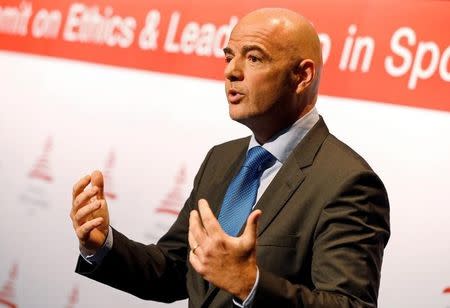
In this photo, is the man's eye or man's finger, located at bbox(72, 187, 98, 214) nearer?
man's finger, located at bbox(72, 187, 98, 214)

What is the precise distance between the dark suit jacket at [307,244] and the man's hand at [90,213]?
3.2 inches

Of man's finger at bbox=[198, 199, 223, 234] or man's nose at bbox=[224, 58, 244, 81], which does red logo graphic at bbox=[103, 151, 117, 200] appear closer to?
man's nose at bbox=[224, 58, 244, 81]

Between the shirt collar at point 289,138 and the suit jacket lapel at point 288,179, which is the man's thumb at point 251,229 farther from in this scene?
the shirt collar at point 289,138

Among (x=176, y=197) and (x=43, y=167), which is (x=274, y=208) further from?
(x=43, y=167)

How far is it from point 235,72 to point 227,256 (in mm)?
572

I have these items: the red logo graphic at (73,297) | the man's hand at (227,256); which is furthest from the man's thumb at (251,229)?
the red logo graphic at (73,297)

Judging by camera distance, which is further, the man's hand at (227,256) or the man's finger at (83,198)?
the man's finger at (83,198)

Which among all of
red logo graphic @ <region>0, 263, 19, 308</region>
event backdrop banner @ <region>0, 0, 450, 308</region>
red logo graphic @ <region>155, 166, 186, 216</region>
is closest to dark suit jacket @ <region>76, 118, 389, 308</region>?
event backdrop banner @ <region>0, 0, 450, 308</region>

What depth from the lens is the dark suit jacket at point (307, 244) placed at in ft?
5.84

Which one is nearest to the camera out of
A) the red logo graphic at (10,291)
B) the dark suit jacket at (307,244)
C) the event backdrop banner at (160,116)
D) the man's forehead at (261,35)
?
the dark suit jacket at (307,244)

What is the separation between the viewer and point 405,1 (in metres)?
2.80

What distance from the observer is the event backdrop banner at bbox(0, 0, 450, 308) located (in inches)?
108

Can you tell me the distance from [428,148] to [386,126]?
16 centimetres

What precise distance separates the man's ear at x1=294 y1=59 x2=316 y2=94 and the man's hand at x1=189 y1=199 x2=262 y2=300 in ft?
1.74
